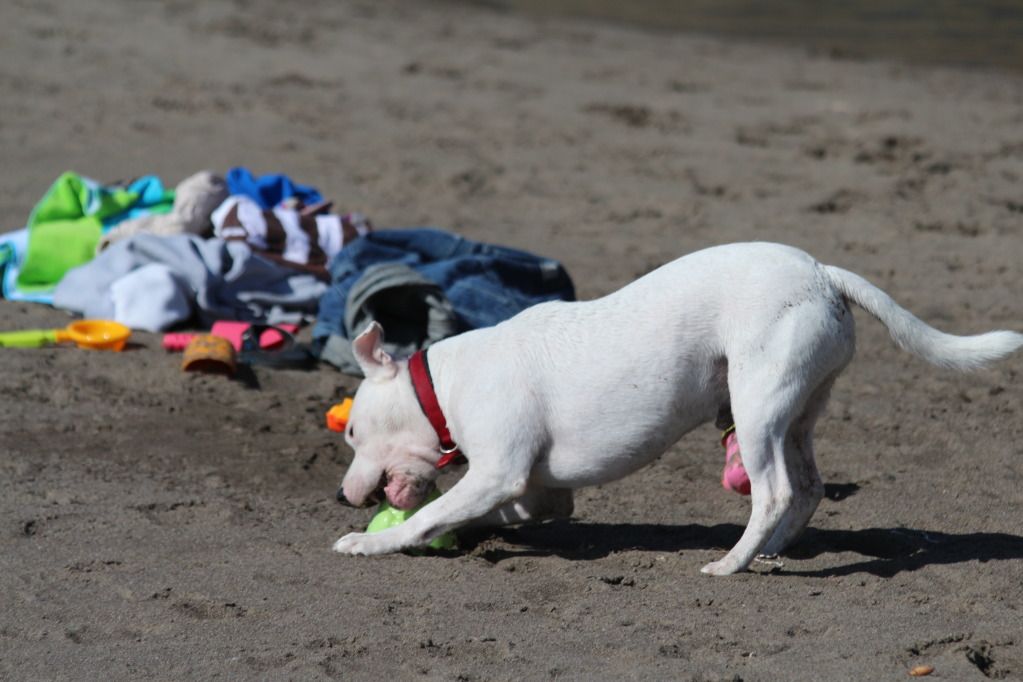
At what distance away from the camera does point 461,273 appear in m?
6.36

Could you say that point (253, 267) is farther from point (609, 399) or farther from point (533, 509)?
point (609, 399)

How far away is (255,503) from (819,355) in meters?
1.93

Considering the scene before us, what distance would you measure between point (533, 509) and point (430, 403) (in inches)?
20.2

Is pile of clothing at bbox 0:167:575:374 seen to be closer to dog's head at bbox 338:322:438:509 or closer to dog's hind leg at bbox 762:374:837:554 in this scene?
dog's head at bbox 338:322:438:509

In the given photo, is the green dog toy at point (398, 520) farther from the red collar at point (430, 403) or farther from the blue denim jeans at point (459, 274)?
the blue denim jeans at point (459, 274)

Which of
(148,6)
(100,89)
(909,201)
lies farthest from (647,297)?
(148,6)

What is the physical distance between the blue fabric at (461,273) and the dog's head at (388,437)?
1758 mm

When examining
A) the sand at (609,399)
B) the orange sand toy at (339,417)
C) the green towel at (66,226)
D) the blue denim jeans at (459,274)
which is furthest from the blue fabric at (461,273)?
the green towel at (66,226)

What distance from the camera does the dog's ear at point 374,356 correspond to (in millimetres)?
4309

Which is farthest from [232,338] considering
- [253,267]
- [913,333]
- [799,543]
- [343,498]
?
[913,333]

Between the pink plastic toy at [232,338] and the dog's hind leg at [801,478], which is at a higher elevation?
the dog's hind leg at [801,478]

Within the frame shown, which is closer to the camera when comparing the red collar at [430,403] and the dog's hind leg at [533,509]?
the red collar at [430,403]

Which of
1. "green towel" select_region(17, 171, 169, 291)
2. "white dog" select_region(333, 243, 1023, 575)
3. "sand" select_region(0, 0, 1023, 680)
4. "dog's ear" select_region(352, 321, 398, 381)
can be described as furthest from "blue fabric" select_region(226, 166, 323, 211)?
"white dog" select_region(333, 243, 1023, 575)

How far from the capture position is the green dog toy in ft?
14.3
